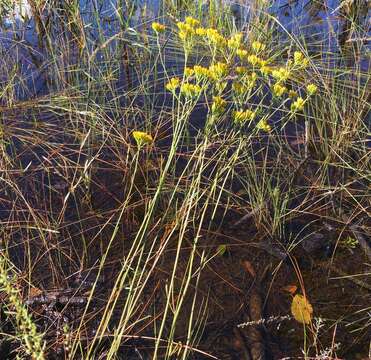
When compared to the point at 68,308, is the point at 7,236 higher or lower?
higher

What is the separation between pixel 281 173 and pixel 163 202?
2.14 feet

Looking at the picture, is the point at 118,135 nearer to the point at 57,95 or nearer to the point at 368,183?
the point at 57,95

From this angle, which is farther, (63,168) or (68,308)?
(63,168)

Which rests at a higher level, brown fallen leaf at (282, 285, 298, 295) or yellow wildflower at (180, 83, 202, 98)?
yellow wildflower at (180, 83, 202, 98)

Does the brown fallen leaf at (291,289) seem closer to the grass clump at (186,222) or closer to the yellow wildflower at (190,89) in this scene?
the grass clump at (186,222)

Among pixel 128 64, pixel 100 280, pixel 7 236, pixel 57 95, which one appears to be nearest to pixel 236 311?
pixel 100 280

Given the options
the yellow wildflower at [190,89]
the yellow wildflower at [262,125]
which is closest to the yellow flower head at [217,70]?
the yellow wildflower at [190,89]

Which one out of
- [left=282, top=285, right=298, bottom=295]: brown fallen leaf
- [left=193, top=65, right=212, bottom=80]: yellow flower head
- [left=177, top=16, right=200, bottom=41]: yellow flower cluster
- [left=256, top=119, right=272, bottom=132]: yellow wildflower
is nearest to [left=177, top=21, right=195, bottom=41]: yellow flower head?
[left=177, top=16, right=200, bottom=41]: yellow flower cluster

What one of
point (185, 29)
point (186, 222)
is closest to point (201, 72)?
point (185, 29)

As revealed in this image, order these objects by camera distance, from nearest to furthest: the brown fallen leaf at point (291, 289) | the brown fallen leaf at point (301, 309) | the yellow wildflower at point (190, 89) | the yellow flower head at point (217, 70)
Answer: the yellow wildflower at point (190, 89) < the yellow flower head at point (217, 70) < the brown fallen leaf at point (301, 309) < the brown fallen leaf at point (291, 289)

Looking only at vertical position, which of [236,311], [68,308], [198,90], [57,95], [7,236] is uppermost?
[198,90]

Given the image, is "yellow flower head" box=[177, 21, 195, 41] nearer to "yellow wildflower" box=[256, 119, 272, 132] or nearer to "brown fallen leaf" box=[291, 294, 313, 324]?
"yellow wildflower" box=[256, 119, 272, 132]

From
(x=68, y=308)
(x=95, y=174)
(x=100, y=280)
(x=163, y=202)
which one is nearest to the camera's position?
(x=68, y=308)

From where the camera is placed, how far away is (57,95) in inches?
108
